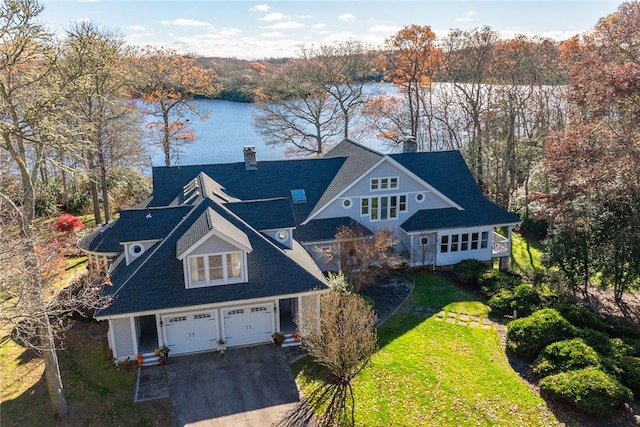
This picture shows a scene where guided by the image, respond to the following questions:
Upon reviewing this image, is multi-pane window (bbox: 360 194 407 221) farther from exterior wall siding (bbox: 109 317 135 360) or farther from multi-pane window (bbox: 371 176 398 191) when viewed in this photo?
exterior wall siding (bbox: 109 317 135 360)

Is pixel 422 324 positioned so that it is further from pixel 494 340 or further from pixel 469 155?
pixel 469 155

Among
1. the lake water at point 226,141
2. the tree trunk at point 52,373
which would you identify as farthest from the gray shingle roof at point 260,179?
the lake water at point 226,141

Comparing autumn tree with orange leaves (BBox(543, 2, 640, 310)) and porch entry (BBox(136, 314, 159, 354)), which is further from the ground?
autumn tree with orange leaves (BBox(543, 2, 640, 310))

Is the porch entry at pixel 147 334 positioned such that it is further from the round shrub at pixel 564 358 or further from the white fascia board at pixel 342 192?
the round shrub at pixel 564 358

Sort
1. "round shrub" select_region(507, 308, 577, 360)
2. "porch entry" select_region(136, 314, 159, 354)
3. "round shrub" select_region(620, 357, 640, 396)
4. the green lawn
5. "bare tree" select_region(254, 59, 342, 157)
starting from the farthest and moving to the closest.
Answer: "bare tree" select_region(254, 59, 342, 157) → the green lawn → "porch entry" select_region(136, 314, 159, 354) → "round shrub" select_region(507, 308, 577, 360) → "round shrub" select_region(620, 357, 640, 396)

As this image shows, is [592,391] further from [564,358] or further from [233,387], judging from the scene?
[233,387]

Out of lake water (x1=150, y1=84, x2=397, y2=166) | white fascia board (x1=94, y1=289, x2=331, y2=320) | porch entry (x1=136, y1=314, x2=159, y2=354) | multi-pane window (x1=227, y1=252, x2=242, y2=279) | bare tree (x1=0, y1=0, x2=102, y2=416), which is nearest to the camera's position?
bare tree (x1=0, y1=0, x2=102, y2=416)

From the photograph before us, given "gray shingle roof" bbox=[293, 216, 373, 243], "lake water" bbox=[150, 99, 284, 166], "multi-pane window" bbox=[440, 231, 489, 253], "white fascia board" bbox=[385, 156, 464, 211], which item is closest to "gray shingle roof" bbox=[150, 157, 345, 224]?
"gray shingle roof" bbox=[293, 216, 373, 243]

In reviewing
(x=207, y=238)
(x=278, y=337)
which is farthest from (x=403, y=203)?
(x=207, y=238)
